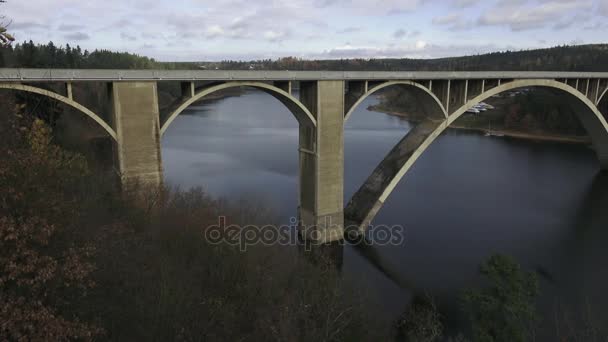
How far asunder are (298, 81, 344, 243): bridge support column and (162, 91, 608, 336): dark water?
1.38 meters

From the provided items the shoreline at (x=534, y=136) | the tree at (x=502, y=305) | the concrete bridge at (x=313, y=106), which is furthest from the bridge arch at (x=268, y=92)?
the shoreline at (x=534, y=136)

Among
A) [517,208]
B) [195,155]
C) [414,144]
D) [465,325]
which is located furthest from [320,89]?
[195,155]

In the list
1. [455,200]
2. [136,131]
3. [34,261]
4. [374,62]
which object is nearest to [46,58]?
[136,131]

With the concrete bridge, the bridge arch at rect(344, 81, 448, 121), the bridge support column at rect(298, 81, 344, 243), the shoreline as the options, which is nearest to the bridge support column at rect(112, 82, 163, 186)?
the concrete bridge

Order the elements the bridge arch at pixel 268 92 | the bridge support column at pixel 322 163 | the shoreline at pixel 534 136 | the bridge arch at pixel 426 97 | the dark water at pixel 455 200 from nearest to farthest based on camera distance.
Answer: the bridge arch at pixel 268 92 < the dark water at pixel 455 200 < the bridge support column at pixel 322 163 < the bridge arch at pixel 426 97 < the shoreline at pixel 534 136

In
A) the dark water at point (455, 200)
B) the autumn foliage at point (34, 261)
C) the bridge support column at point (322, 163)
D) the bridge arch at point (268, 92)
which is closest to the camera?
the autumn foliage at point (34, 261)

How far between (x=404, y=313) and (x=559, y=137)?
98.2ft

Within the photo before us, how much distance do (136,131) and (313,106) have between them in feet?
16.5

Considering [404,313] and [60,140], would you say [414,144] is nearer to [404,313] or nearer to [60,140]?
[404,313]

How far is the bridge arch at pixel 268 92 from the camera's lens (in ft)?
35.6

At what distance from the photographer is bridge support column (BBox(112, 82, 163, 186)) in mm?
10031

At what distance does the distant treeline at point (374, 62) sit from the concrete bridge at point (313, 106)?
11.2 metres

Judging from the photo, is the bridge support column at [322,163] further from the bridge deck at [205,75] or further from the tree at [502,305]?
the tree at [502,305]

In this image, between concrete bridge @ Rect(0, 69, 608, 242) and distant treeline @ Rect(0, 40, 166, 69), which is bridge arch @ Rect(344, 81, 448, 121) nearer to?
concrete bridge @ Rect(0, 69, 608, 242)
